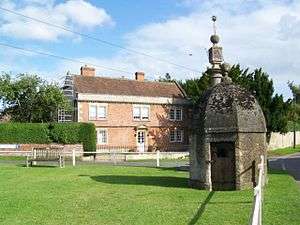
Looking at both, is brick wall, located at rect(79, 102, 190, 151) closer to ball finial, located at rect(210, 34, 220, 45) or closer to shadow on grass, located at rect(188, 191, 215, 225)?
ball finial, located at rect(210, 34, 220, 45)

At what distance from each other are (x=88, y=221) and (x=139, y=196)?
3.99 metres

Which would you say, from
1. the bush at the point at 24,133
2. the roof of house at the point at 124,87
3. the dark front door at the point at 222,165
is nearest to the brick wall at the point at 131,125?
the roof of house at the point at 124,87

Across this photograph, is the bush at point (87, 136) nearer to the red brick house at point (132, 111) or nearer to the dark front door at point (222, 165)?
the red brick house at point (132, 111)

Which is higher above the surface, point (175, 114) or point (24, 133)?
point (175, 114)

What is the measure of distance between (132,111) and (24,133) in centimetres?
1481

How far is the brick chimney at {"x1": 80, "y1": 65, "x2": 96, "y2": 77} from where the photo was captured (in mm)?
Answer: 61469

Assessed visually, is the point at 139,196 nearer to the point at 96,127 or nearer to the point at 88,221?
the point at 88,221

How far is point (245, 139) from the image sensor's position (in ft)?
55.4

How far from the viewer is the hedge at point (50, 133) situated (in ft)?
161

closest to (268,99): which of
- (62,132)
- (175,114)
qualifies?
(175,114)

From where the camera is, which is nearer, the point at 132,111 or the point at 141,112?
the point at 132,111

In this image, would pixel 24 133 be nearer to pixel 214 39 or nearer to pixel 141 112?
pixel 141 112

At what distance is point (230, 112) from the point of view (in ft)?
55.9

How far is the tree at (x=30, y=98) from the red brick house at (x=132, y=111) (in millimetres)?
2559
